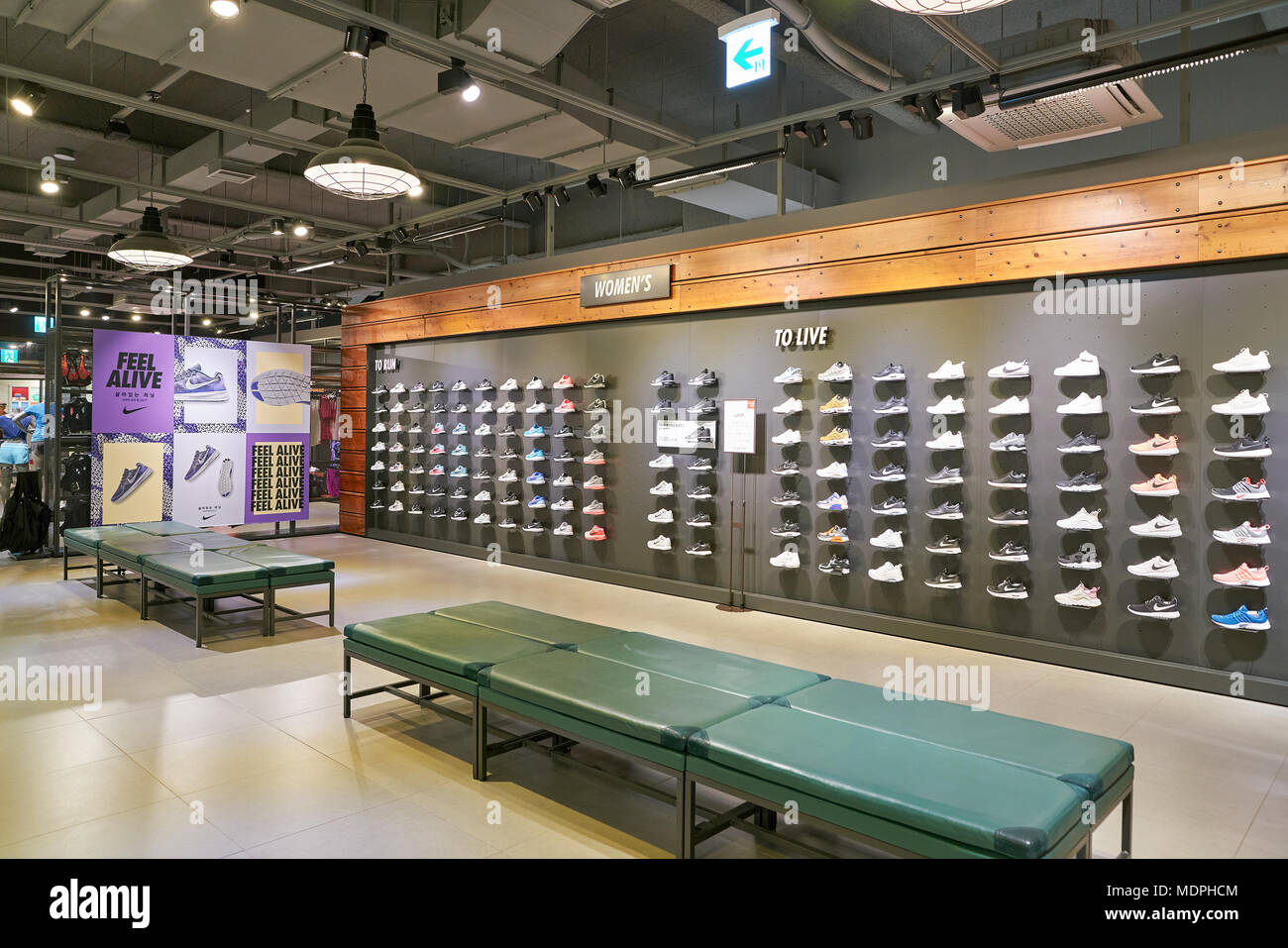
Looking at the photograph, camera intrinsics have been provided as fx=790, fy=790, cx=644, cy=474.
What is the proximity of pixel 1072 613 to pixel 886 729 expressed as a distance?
3658mm

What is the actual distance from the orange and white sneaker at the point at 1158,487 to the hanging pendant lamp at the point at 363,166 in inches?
211

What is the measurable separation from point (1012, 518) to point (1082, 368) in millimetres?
1203

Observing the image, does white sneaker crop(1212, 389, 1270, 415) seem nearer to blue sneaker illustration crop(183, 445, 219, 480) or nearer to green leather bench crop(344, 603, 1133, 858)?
green leather bench crop(344, 603, 1133, 858)

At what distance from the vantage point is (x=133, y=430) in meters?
9.92

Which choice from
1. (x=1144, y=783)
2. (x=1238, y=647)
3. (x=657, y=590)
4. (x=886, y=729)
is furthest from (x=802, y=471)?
(x=886, y=729)

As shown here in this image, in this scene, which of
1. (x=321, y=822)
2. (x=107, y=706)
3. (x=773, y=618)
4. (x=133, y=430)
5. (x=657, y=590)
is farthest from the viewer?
(x=133, y=430)

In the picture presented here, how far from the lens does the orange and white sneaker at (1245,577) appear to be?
4953 millimetres

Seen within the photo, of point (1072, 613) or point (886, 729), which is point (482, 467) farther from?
point (886, 729)

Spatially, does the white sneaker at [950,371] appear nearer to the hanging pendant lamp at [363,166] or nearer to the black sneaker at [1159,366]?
the black sneaker at [1159,366]

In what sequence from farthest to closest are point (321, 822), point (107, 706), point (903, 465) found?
point (903, 465) → point (107, 706) → point (321, 822)

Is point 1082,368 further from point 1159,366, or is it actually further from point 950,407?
point 950,407

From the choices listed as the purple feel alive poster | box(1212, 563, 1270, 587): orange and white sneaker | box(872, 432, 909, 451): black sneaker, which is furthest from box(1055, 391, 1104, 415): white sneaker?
the purple feel alive poster

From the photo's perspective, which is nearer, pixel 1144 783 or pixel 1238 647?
pixel 1144 783
